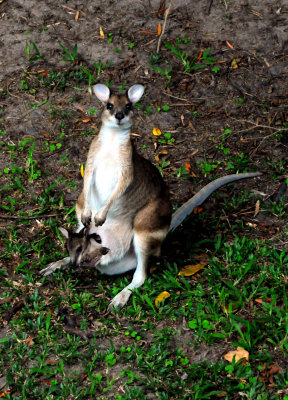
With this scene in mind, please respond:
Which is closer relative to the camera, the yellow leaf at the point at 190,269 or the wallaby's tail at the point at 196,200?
the yellow leaf at the point at 190,269

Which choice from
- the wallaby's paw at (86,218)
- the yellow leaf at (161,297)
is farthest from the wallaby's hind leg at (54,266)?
the yellow leaf at (161,297)

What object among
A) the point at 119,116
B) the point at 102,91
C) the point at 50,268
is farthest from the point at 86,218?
the point at 102,91

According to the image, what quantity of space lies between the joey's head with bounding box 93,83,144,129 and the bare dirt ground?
1378 millimetres

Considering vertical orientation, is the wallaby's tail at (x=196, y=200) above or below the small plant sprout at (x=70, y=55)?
below

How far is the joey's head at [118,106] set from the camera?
4.45m

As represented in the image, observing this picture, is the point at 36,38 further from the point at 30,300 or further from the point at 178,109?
the point at 30,300

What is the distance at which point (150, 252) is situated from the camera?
484 centimetres

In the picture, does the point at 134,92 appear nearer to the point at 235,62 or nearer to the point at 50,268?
the point at 50,268

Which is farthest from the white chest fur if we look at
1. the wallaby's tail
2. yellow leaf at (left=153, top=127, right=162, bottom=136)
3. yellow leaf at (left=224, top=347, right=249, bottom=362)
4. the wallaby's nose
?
yellow leaf at (left=153, top=127, right=162, bottom=136)

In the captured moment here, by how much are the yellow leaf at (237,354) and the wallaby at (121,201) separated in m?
0.92

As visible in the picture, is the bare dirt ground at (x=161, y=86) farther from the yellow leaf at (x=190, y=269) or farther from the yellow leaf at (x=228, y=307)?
the yellow leaf at (x=228, y=307)

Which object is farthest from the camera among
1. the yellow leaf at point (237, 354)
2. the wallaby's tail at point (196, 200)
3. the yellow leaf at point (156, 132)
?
the yellow leaf at point (156, 132)

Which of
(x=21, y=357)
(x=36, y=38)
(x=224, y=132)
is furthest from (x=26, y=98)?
(x=21, y=357)

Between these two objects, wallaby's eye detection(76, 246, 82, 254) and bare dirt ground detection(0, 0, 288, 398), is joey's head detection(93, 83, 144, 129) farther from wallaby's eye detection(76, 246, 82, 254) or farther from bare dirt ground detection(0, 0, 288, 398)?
bare dirt ground detection(0, 0, 288, 398)
